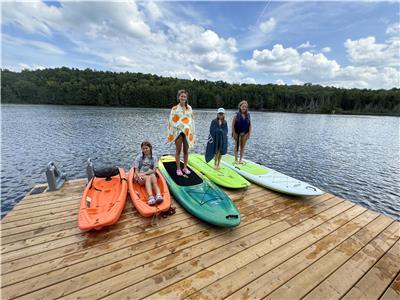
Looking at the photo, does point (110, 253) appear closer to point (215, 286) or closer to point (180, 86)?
point (215, 286)

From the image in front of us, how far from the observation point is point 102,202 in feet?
11.9

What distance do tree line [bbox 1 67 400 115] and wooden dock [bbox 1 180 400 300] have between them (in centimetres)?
5842

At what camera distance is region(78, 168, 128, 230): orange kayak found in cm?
289

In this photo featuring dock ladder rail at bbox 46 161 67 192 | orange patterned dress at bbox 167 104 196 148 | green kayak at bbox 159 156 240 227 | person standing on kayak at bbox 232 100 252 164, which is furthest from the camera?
person standing on kayak at bbox 232 100 252 164

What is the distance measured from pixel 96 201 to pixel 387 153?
17792 mm

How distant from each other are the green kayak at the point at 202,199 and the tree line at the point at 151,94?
187 ft

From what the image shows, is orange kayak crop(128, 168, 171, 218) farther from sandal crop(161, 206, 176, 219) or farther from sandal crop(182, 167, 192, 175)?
sandal crop(182, 167, 192, 175)

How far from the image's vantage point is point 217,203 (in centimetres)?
349

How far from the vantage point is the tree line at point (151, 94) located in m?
51.3

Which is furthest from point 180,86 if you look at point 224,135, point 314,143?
point 224,135

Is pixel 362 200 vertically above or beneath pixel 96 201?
beneath

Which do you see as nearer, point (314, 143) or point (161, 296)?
point (161, 296)

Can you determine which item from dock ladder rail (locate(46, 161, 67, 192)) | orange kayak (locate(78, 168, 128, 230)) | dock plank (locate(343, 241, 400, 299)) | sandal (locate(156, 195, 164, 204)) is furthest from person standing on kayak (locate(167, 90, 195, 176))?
dock plank (locate(343, 241, 400, 299))

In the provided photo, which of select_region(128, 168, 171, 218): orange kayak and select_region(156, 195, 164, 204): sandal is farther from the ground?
select_region(156, 195, 164, 204): sandal
